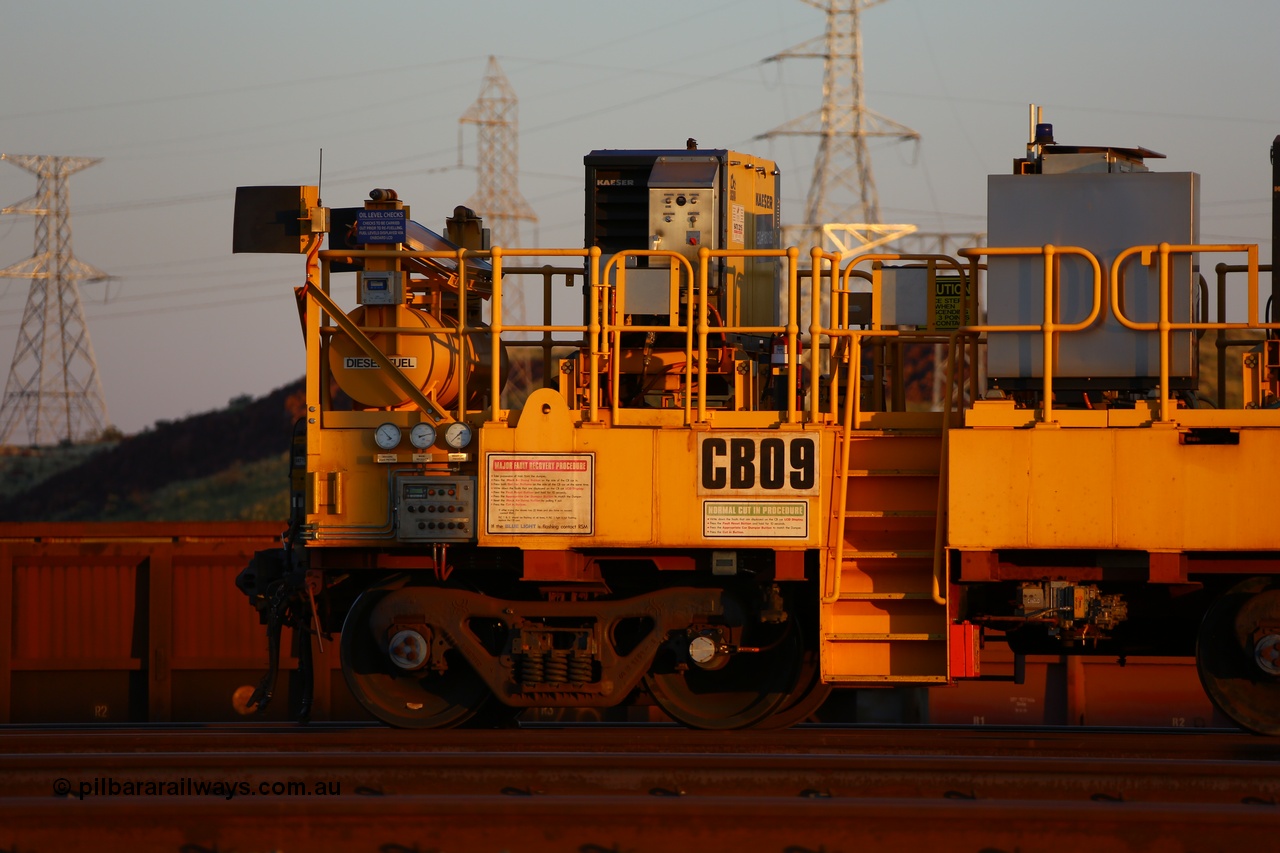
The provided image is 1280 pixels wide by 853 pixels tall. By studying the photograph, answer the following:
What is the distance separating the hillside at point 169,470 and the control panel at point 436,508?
109 ft

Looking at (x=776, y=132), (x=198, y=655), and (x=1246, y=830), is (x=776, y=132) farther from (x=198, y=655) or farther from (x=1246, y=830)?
(x=1246, y=830)

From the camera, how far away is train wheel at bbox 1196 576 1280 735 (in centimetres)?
897

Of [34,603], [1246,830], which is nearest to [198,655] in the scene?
[34,603]

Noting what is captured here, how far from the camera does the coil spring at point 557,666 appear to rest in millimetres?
9445

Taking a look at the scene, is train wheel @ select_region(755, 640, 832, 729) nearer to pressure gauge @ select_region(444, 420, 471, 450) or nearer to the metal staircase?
the metal staircase

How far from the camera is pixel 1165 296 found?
883cm

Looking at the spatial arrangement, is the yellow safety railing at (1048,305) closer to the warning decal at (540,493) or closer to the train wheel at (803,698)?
the train wheel at (803,698)

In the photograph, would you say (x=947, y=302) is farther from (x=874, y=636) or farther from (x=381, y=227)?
(x=381, y=227)

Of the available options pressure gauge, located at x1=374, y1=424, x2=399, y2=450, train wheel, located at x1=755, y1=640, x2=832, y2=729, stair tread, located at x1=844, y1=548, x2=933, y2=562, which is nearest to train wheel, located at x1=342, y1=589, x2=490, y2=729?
pressure gauge, located at x1=374, y1=424, x2=399, y2=450

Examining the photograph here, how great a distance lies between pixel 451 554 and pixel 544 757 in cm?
204

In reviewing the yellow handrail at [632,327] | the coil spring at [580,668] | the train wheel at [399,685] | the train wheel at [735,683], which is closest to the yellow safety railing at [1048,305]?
the yellow handrail at [632,327]

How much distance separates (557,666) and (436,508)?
1340mm

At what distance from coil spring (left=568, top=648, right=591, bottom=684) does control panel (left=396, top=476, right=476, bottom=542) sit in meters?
1.07

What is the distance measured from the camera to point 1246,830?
255 inches
